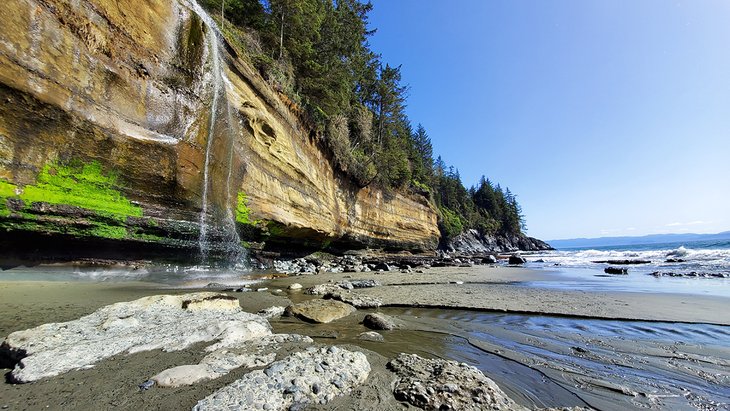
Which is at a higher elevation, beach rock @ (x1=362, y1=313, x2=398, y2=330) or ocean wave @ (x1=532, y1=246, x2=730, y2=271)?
beach rock @ (x1=362, y1=313, x2=398, y2=330)

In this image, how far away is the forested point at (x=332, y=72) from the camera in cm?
1814

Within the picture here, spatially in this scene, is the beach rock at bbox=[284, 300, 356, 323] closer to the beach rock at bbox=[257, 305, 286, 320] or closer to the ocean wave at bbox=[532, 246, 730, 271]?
the beach rock at bbox=[257, 305, 286, 320]

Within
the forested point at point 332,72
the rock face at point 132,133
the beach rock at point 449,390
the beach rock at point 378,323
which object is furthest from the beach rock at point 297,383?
the forested point at point 332,72

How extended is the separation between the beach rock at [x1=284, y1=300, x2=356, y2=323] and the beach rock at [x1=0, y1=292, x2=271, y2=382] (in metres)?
0.94

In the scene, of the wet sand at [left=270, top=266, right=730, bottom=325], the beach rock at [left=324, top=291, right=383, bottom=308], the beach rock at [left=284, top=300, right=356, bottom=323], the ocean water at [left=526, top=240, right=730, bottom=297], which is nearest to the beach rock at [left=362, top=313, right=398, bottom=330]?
the beach rock at [left=284, top=300, right=356, bottom=323]

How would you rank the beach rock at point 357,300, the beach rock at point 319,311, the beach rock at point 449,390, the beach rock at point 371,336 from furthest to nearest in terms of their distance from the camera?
1. the beach rock at point 357,300
2. the beach rock at point 319,311
3. the beach rock at point 371,336
4. the beach rock at point 449,390

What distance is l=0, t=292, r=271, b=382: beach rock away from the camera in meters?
2.96

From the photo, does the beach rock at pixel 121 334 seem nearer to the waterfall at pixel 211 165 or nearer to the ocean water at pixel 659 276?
the waterfall at pixel 211 165

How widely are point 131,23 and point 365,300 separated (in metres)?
11.1

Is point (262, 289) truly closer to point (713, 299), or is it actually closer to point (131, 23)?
point (131, 23)

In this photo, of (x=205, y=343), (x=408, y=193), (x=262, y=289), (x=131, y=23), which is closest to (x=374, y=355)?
(x=205, y=343)

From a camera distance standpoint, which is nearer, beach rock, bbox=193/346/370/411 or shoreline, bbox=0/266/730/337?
beach rock, bbox=193/346/370/411

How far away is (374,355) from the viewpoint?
12.6 feet

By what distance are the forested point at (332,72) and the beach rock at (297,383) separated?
14305 mm
